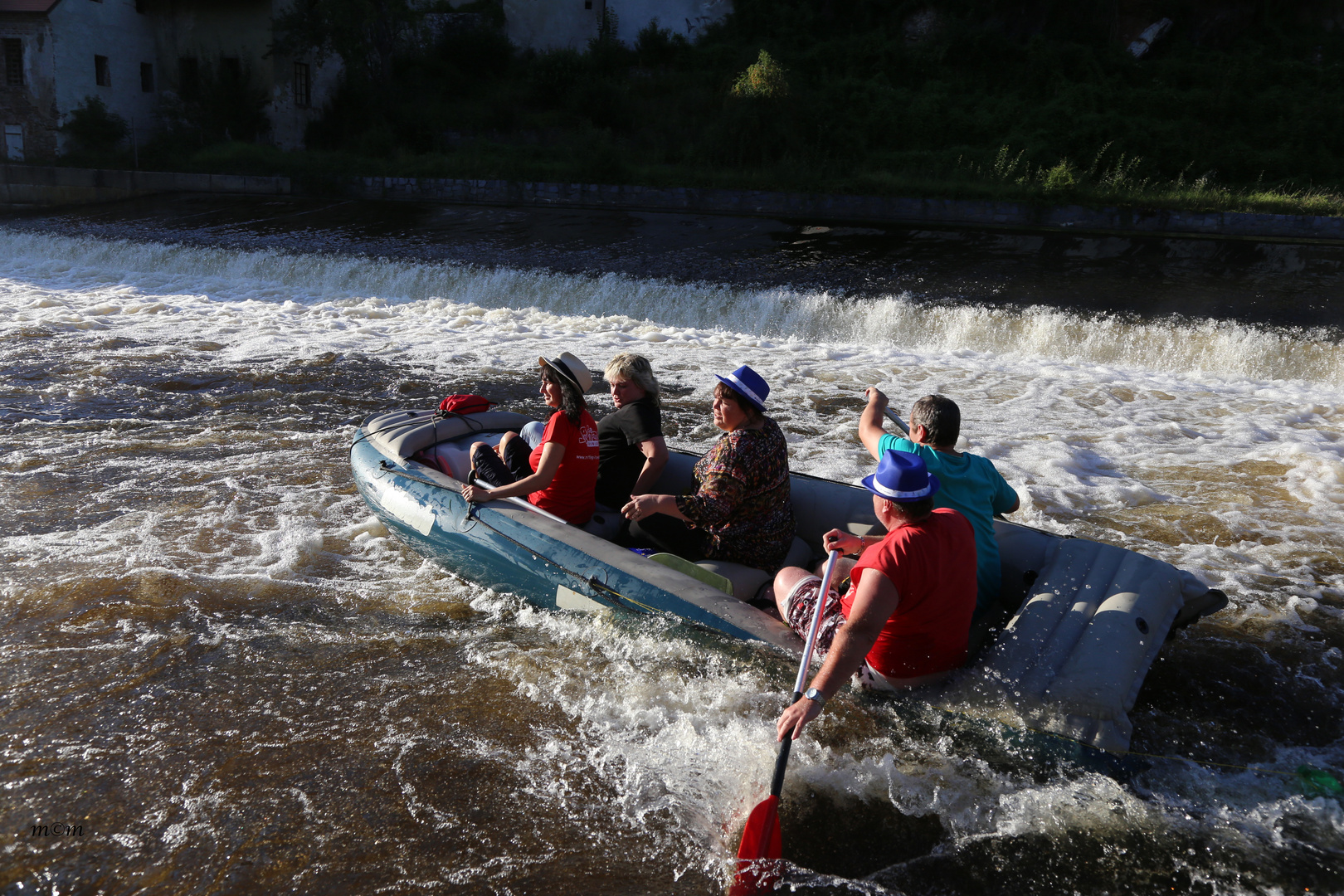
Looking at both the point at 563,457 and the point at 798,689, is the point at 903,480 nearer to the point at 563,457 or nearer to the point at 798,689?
the point at 798,689

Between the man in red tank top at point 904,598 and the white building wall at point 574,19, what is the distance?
26793 mm

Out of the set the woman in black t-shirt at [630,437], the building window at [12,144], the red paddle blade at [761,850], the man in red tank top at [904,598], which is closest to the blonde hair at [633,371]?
the woman in black t-shirt at [630,437]

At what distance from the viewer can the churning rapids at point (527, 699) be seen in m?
2.78

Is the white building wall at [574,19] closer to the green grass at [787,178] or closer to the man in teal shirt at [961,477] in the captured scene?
the green grass at [787,178]

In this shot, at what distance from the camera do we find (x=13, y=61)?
23828mm

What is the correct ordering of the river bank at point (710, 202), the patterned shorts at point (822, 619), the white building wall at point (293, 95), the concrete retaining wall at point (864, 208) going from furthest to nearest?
the white building wall at point (293, 95), the river bank at point (710, 202), the concrete retaining wall at point (864, 208), the patterned shorts at point (822, 619)

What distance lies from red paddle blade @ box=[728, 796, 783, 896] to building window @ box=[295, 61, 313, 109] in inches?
1088

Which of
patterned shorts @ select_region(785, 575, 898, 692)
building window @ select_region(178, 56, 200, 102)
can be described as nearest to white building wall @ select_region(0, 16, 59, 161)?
building window @ select_region(178, 56, 200, 102)

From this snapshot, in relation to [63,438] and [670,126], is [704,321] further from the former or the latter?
[670,126]

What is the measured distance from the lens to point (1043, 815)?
289 cm

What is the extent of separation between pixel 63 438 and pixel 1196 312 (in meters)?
11.6

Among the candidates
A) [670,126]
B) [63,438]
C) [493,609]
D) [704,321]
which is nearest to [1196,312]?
[704,321]

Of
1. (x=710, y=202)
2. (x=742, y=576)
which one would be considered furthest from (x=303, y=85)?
(x=742, y=576)

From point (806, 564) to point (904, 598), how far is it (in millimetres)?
1210
